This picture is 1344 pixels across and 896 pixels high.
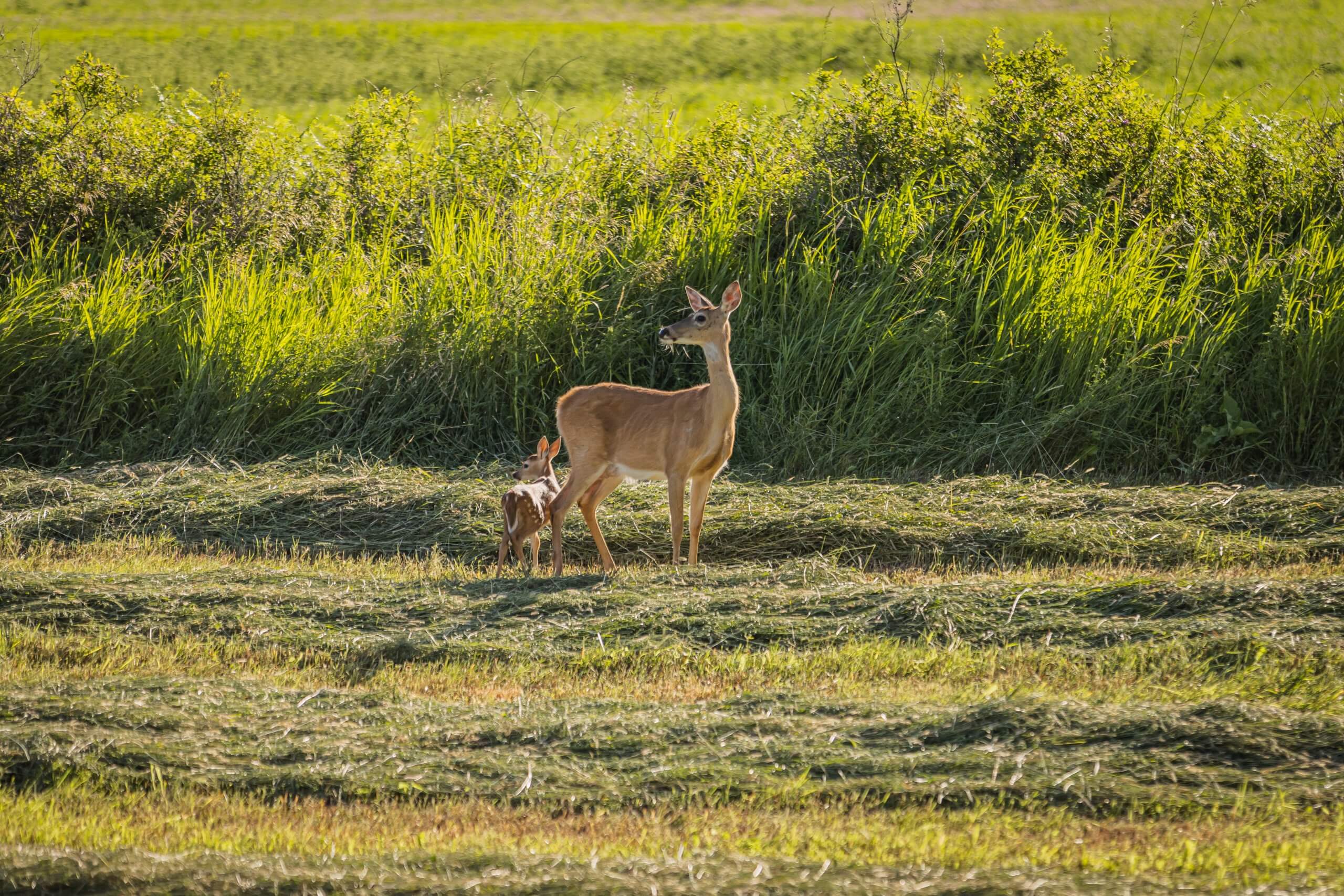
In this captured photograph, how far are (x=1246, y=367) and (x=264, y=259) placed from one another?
864 centimetres

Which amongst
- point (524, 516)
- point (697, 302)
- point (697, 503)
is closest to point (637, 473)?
point (697, 503)

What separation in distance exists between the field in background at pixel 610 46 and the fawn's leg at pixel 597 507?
15.8 metres

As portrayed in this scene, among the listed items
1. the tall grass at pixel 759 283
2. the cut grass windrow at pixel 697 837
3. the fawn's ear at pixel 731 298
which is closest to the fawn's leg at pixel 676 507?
the fawn's ear at pixel 731 298

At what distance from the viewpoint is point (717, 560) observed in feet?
30.9

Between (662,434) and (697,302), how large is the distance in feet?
2.87

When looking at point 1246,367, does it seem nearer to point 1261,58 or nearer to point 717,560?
point 717,560

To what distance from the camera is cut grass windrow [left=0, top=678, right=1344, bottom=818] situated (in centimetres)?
525

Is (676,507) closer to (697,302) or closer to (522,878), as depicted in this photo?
(697,302)

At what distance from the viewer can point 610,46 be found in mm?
42281

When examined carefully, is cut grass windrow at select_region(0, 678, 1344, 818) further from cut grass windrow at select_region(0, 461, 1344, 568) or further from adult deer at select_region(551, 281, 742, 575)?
cut grass windrow at select_region(0, 461, 1344, 568)

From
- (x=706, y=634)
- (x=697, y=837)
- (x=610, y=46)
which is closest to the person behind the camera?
(x=697, y=837)

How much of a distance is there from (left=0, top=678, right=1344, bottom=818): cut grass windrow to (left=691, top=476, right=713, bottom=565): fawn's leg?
113 inches

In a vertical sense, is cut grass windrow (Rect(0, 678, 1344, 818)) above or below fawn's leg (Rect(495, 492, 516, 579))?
above

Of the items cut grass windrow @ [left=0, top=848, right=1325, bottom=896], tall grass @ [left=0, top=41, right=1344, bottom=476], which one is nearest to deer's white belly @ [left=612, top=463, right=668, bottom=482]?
tall grass @ [left=0, top=41, right=1344, bottom=476]
